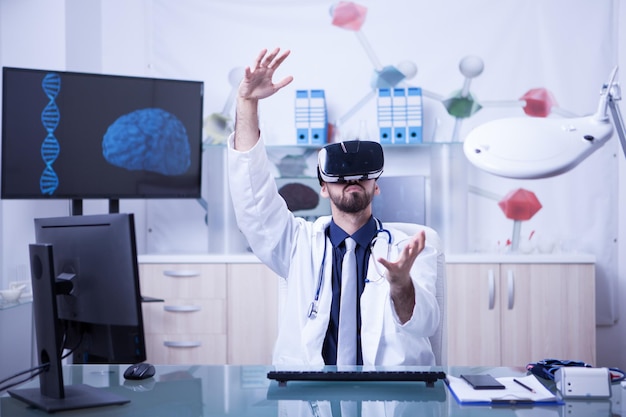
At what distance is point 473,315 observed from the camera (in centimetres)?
341

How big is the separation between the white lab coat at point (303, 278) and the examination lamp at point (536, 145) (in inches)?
19.4

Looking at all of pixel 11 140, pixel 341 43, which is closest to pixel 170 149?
pixel 11 140

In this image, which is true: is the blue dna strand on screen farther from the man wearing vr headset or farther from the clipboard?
the clipboard

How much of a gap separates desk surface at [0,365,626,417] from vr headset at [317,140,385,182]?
625 millimetres

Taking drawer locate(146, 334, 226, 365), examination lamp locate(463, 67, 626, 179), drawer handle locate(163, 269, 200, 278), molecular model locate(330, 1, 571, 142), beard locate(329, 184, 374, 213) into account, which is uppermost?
molecular model locate(330, 1, 571, 142)

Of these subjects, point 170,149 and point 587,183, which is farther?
point 587,183

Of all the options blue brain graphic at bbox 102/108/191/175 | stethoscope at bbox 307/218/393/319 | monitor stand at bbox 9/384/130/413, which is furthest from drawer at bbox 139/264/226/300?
monitor stand at bbox 9/384/130/413

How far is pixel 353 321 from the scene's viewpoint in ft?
6.38

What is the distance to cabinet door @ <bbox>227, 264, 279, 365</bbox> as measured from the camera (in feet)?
11.5

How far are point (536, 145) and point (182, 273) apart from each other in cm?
250

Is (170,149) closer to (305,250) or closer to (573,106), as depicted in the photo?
(305,250)

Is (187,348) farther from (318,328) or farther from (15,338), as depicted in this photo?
(318,328)

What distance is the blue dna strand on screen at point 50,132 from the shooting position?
3.07m

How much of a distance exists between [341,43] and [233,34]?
0.68 metres
